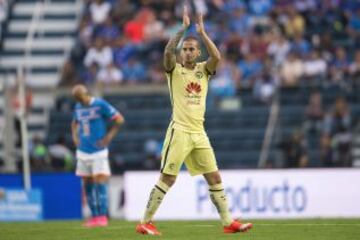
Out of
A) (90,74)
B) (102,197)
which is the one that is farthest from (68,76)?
(102,197)

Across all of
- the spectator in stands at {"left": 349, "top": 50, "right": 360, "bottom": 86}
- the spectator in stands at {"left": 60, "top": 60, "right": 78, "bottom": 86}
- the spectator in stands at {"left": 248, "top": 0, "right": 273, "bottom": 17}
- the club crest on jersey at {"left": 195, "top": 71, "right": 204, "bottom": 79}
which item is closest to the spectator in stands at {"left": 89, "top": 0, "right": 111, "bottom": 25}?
the spectator in stands at {"left": 60, "top": 60, "right": 78, "bottom": 86}

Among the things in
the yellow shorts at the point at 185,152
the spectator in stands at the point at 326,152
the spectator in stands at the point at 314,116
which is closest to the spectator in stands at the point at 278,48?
the spectator in stands at the point at 314,116

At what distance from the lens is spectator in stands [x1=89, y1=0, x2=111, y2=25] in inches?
1243

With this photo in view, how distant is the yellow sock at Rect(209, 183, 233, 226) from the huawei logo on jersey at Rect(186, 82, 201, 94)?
4.20ft

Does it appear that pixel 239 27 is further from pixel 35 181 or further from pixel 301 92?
pixel 35 181

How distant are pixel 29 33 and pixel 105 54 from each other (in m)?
3.83

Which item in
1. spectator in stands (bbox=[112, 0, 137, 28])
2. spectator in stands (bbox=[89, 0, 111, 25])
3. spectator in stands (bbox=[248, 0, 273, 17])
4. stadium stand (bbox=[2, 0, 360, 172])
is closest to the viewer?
stadium stand (bbox=[2, 0, 360, 172])

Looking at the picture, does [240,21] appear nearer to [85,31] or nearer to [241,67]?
[241,67]

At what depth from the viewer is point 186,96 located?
49.2ft

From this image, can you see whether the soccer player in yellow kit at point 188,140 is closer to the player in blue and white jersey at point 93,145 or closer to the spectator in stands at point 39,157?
the player in blue and white jersey at point 93,145

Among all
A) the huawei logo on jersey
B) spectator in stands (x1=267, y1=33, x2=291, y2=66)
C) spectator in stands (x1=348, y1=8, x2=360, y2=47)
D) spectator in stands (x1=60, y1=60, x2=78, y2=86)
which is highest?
spectator in stands (x1=348, y1=8, x2=360, y2=47)

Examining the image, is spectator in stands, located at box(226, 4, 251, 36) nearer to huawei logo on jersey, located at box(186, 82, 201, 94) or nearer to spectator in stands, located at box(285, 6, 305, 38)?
spectator in stands, located at box(285, 6, 305, 38)

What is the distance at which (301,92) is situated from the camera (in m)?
27.3

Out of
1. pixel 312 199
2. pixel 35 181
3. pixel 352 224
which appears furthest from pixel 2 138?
pixel 352 224
